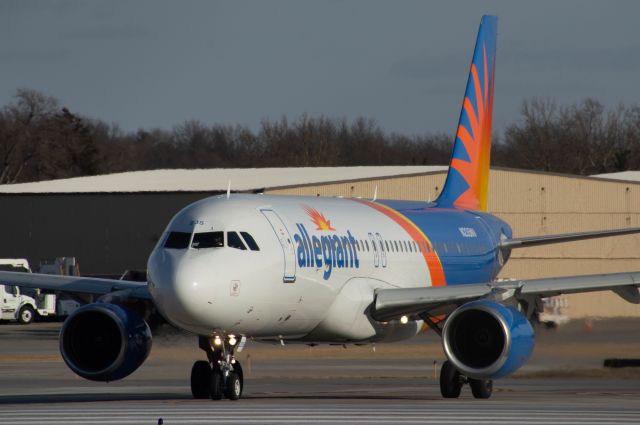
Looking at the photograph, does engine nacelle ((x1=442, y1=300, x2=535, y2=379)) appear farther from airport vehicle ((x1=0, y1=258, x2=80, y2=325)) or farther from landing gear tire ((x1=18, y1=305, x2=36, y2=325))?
landing gear tire ((x1=18, y1=305, x2=36, y2=325))

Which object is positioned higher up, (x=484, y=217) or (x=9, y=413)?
(x=484, y=217)

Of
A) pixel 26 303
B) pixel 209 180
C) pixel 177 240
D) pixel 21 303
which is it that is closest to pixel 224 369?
pixel 177 240

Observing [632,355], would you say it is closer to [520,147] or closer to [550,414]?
[550,414]

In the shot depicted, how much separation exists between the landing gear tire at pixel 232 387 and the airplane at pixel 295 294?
0.03m

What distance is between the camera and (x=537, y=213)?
7425cm

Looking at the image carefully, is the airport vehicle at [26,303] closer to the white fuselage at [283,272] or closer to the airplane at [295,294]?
the airplane at [295,294]

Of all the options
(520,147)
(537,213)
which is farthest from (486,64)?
(520,147)

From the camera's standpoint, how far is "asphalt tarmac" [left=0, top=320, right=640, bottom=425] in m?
22.7

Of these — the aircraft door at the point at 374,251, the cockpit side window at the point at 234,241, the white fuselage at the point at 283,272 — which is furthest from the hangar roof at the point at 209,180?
the cockpit side window at the point at 234,241

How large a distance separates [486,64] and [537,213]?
1327 inches

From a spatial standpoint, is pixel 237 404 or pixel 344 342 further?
pixel 344 342

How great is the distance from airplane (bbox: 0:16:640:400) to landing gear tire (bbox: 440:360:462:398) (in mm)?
27

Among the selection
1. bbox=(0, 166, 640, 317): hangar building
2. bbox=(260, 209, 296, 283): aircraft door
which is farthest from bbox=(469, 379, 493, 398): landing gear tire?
bbox=(0, 166, 640, 317): hangar building

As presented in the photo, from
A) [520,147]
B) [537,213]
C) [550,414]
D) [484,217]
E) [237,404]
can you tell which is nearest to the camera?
[550,414]
